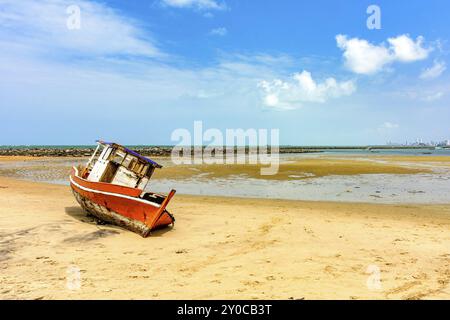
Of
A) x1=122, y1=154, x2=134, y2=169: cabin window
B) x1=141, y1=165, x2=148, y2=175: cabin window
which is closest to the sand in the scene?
x1=141, y1=165, x2=148, y2=175: cabin window

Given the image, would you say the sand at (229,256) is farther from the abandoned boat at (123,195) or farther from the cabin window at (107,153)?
the cabin window at (107,153)

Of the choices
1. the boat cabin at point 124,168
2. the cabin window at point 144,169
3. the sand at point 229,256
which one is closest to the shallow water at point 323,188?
the sand at point 229,256

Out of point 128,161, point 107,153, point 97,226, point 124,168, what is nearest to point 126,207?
point 97,226

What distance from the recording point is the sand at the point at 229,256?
20.1 ft

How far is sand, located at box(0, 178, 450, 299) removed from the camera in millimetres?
6137

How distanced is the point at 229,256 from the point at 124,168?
5727 millimetres

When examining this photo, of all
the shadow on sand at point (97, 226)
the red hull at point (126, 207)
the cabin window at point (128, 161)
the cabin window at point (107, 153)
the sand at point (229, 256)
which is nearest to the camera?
the sand at point (229, 256)

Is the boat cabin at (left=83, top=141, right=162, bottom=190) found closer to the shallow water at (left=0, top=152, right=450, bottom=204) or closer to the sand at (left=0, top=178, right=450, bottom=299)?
the sand at (left=0, top=178, right=450, bottom=299)

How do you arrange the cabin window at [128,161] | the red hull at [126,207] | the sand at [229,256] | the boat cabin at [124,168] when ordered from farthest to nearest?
the cabin window at [128,161] < the boat cabin at [124,168] < the red hull at [126,207] < the sand at [229,256]

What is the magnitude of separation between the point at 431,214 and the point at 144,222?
11.7m

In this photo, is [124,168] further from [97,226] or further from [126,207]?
[97,226]

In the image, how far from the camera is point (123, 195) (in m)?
10.5

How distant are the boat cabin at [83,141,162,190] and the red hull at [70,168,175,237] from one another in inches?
33.2
